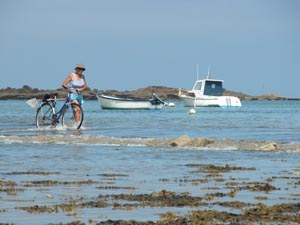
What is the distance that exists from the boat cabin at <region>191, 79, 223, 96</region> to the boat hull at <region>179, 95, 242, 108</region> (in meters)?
0.69

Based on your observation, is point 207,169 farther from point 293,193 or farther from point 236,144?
point 236,144

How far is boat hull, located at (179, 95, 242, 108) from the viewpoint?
3632 inches

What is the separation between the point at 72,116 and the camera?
26.3 meters

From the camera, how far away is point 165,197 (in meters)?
9.55

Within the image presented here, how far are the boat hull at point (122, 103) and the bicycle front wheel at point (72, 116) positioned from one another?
49807mm

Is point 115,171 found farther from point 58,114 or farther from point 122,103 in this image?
point 122,103

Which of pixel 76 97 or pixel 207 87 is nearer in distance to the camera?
pixel 76 97

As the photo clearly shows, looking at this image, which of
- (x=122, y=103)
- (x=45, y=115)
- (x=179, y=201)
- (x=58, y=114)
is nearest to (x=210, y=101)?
(x=122, y=103)

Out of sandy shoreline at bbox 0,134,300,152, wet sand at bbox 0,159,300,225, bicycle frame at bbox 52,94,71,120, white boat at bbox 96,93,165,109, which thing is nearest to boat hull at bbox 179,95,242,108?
white boat at bbox 96,93,165,109

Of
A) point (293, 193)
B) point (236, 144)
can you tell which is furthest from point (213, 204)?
point (236, 144)

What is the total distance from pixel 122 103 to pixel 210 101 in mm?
18166

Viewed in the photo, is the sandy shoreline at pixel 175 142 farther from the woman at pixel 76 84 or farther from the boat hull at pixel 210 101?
the boat hull at pixel 210 101

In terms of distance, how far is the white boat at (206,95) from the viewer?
92250mm

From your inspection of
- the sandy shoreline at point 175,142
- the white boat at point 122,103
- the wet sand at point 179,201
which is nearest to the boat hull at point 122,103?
the white boat at point 122,103
